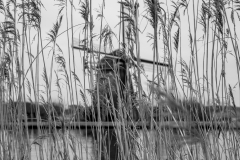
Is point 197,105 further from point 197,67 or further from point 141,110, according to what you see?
point 141,110

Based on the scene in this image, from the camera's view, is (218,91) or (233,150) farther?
(218,91)

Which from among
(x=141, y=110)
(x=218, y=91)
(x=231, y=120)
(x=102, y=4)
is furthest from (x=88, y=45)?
(x=231, y=120)

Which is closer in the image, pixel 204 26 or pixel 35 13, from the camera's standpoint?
pixel 35 13

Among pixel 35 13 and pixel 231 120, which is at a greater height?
pixel 35 13

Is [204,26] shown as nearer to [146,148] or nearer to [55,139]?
[146,148]

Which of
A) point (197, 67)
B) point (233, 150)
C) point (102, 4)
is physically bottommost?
point (233, 150)

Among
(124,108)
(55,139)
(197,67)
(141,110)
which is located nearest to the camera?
(141,110)

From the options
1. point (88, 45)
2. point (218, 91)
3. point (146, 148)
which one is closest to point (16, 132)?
point (88, 45)

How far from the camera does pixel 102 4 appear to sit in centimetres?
250

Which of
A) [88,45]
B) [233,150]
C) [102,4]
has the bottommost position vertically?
[233,150]

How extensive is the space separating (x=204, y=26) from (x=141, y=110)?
1.21 meters

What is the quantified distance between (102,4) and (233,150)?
1616 millimetres

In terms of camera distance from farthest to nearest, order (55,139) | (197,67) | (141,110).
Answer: (55,139), (197,67), (141,110)

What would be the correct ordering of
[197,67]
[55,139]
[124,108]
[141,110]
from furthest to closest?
1. [55,139]
2. [197,67]
3. [124,108]
4. [141,110]
